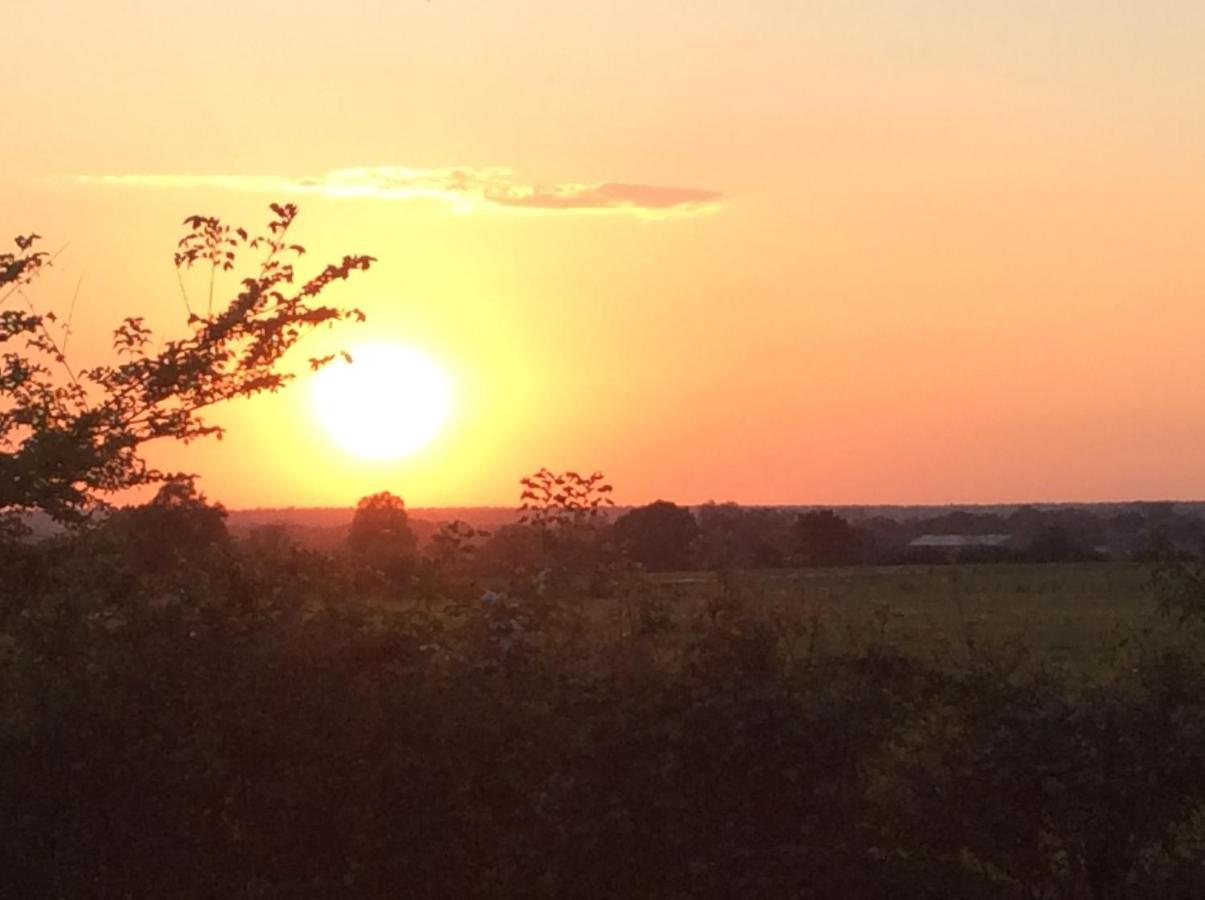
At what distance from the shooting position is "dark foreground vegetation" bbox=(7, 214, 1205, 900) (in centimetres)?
756

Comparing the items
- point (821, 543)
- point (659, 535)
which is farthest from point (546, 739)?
point (821, 543)

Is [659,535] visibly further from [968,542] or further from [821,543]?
[968,542]

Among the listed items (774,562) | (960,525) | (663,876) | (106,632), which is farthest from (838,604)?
(960,525)

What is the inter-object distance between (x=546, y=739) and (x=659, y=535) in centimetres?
296

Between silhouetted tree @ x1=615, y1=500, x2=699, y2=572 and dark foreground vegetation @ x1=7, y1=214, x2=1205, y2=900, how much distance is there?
369mm

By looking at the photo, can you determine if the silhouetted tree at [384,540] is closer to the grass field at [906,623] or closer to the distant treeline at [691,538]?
the distant treeline at [691,538]

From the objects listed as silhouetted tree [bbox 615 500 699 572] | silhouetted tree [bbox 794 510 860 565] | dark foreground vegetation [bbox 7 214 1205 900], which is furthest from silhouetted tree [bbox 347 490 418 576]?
silhouetted tree [bbox 794 510 860 565]

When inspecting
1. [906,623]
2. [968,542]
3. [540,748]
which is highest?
[968,542]

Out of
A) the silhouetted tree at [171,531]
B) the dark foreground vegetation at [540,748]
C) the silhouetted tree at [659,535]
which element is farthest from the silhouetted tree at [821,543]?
the silhouetted tree at [171,531]

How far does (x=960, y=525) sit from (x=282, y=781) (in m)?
61.3

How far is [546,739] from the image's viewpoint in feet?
26.2

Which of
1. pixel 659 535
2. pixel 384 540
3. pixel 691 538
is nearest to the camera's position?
pixel 384 540

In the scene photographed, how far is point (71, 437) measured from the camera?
1080cm

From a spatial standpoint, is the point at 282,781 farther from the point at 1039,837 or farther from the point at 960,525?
the point at 960,525
